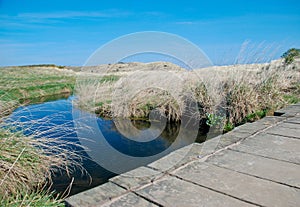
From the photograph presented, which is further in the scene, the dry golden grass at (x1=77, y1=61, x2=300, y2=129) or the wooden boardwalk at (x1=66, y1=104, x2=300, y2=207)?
the dry golden grass at (x1=77, y1=61, x2=300, y2=129)

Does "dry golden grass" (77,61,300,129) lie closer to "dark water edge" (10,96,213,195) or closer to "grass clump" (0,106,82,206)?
"dark water edge" (10,96,213,195)

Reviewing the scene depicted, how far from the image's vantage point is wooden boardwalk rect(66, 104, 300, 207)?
137 centimetres

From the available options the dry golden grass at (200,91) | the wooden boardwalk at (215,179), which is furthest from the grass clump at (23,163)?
the dry golden grass at (200,91)

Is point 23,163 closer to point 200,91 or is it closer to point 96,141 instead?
point 96,141

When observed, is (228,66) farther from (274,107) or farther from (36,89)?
(36,89)

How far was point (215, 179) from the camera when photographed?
5.31ft

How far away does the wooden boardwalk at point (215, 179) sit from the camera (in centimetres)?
137

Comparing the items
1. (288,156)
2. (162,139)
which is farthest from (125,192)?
(162,139)

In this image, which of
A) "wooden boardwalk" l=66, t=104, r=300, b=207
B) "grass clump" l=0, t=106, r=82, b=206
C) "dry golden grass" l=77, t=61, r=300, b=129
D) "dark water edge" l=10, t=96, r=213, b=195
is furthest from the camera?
"dry golden grass" l=77, t=61, r=300, b=129

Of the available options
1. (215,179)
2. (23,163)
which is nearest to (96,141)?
(23,163)

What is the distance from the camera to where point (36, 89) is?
10.8 meters

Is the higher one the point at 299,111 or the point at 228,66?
the point at 228,66

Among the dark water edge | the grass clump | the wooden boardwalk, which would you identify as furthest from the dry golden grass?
the grass clump

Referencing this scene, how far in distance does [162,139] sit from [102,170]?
1439 millimetres
